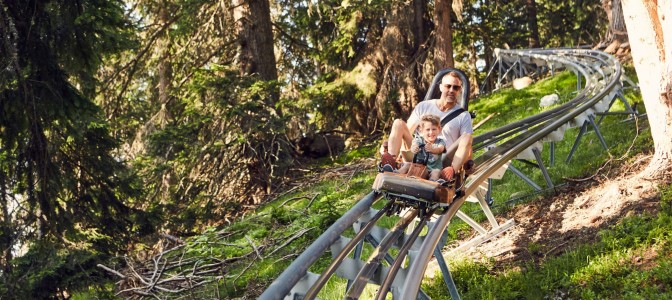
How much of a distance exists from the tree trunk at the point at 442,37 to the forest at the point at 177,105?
2.1 inches

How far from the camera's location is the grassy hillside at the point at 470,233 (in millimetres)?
5723

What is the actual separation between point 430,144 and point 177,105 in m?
11.6

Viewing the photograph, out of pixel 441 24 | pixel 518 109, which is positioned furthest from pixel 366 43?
pixel 518 109

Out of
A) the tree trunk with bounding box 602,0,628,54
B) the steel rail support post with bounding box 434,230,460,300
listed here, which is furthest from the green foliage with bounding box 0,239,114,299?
the tree trunk with bounding box 602,0,628,54

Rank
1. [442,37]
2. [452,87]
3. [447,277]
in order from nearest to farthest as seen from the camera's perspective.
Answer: [447,277], [452,87], [442,37]

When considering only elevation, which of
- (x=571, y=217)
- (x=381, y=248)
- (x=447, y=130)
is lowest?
(x=571, y=217)

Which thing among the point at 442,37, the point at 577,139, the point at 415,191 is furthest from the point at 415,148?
the point at 442,37

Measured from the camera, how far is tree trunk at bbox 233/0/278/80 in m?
15.6

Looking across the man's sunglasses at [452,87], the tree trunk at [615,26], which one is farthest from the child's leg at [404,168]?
the tree trunk at [615,26]

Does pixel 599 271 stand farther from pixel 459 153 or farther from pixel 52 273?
pixel 52 273

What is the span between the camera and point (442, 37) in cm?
1820

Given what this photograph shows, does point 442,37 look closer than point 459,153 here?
No

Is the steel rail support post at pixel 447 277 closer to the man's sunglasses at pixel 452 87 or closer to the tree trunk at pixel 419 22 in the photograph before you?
the man's sunglasses at pixel 452 87

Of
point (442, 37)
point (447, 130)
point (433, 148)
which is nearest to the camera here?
point (433, 148)
